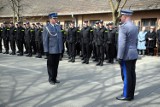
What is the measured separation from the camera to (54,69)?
8547mm

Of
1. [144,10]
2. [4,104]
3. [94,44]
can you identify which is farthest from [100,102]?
[144,10]

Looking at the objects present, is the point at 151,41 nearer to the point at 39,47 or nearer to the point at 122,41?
the point at 39,47

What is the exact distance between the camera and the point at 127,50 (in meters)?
6.70

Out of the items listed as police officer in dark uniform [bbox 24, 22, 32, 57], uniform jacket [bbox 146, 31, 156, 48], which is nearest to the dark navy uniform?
police officer in dark uniform [bbox 24, 22, 32, 57]

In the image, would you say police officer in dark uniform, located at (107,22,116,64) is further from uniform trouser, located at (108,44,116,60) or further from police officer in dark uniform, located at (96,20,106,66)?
police officer in dark uniform, located at (96,20,106,66)

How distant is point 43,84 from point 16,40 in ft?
26.4

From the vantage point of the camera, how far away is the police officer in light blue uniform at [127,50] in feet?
21.7

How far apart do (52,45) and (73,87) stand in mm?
1373

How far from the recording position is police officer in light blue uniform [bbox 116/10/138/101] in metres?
6.62

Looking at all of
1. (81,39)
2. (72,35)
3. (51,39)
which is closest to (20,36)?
(72,35)

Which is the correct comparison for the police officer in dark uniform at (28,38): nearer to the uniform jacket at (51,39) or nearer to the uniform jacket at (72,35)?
the uniform jacket at (72,35)

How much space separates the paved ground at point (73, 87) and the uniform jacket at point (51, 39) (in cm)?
97

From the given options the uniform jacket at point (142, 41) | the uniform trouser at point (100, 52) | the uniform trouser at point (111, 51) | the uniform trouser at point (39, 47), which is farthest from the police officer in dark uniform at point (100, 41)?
the uniform jacket at point (142, 41)

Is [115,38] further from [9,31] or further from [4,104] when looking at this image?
[4,104]
